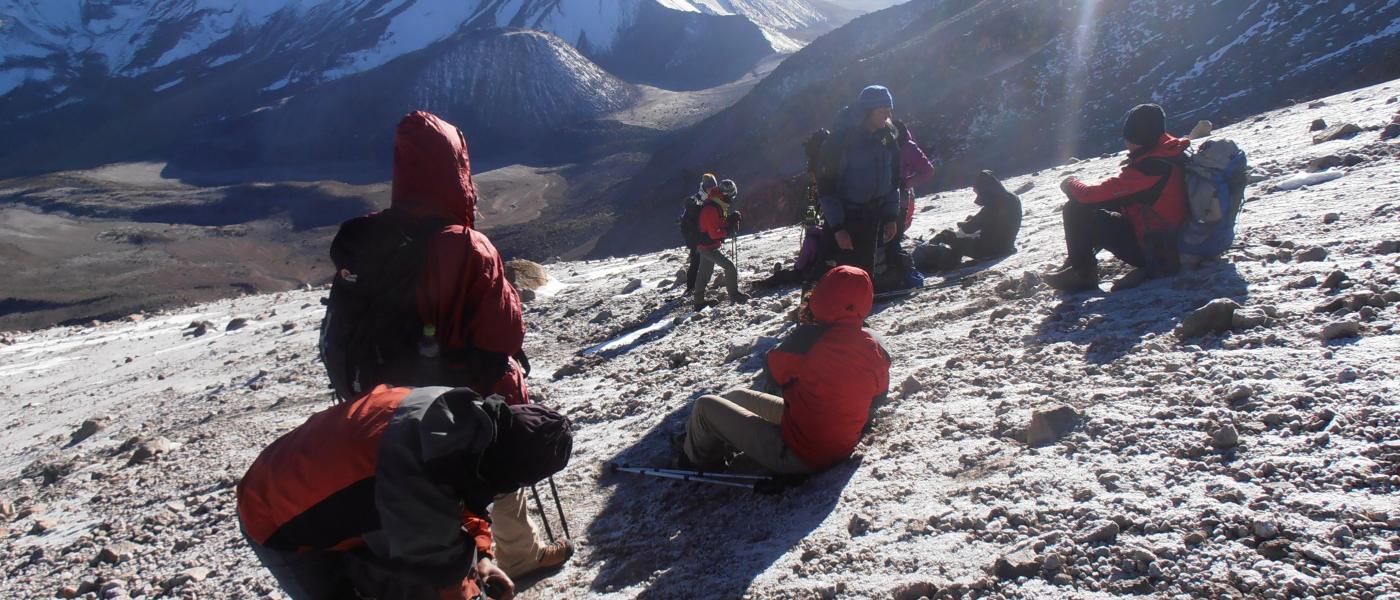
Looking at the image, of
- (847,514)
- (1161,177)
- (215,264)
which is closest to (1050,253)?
(1161,177)

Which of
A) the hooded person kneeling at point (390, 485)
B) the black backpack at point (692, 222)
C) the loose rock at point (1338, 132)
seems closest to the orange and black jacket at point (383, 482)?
the hooded person kneeling at point (390, 485)

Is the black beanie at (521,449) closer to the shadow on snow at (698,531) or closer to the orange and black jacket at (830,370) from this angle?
the shadow on snow at (698,531)

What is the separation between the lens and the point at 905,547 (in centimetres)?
290

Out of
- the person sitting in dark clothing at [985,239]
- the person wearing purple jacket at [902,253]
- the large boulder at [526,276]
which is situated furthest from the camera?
the large boulder at [526,276]

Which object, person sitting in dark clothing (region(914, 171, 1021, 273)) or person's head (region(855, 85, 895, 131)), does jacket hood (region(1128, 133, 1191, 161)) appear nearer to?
person's head (region(855, 85, 895, 131))

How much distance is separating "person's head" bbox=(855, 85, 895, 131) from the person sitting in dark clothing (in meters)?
2.12

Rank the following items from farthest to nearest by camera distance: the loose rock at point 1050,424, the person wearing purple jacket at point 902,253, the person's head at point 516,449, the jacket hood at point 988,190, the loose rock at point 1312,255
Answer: the jacket hood at point 988,190
the person wearing purple jacket at point 902,253
the loose rock at point 1312,255
the loose rock at point 1050,424
the person's head at point 516,449

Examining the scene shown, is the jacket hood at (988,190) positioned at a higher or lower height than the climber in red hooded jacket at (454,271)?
lower

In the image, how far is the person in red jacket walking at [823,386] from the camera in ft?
11.6

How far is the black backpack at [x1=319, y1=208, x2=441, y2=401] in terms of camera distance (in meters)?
2.65

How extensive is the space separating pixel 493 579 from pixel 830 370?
1.65 meters

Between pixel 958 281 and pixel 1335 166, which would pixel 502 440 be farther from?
pixel 1335 166

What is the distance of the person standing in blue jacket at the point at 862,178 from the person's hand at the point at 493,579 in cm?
388

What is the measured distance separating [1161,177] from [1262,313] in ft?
4.69
